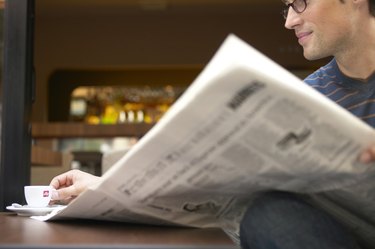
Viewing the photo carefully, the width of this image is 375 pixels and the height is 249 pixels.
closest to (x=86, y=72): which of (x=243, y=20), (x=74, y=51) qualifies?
(x=74, y=51)

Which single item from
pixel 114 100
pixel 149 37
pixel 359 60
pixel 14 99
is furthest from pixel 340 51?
pixel 114 100

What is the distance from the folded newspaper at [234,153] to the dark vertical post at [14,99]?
475 mm

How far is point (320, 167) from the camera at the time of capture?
606 mm

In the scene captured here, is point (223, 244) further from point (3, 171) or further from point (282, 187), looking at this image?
point (3, 171)

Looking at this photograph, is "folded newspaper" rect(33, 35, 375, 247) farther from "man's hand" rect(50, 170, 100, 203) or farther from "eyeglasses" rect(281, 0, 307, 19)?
"eyeglasses" rect(281, 0, 307, 19)

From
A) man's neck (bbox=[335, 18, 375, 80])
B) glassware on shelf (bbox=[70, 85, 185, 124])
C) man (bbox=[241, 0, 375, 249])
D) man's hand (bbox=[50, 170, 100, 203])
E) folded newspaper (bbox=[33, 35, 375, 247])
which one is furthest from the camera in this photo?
glassware on shelf (bbox=[70, 85, 185, 124])

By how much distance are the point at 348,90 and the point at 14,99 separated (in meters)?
0.67

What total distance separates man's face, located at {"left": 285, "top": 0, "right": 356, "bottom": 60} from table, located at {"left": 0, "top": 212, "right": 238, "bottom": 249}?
0.56 metres

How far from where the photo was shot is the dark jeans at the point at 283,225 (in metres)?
0.65

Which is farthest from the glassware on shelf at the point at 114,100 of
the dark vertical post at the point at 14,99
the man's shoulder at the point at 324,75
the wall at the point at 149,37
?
the man's shoulder at the point at 324,75

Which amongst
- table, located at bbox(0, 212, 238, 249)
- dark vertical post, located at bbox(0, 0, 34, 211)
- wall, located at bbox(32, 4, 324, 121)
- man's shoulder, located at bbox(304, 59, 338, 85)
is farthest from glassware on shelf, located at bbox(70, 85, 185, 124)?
table, located at bbox(0, 212, 238, 249)

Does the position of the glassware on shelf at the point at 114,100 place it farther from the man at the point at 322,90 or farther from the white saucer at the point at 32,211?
the white saucer at the point at 32,211

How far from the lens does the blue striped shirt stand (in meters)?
0.99

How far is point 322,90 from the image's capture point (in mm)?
1077
